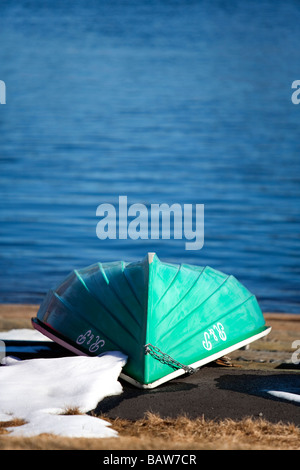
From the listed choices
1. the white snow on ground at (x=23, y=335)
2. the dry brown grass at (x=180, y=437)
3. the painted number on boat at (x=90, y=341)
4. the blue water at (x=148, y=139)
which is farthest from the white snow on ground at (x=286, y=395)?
the blue water at (x=148, y=139)

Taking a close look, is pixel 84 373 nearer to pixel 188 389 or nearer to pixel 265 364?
pixel 188 389

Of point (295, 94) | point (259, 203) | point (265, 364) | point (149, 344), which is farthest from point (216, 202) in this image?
point (295, 94)

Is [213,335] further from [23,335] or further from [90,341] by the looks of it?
[23,335]

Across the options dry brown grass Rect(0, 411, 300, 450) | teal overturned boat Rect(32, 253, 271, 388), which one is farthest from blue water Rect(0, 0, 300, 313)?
dry brown grass Rect(0, 411, 300, 450)

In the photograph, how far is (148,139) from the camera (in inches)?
1356

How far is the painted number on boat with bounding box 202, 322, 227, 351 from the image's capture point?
390 inches

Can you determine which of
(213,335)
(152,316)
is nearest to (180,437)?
(152,316)

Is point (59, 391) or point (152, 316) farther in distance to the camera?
point (152, 316)

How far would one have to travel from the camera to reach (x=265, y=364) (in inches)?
431

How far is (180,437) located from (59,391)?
1.73m

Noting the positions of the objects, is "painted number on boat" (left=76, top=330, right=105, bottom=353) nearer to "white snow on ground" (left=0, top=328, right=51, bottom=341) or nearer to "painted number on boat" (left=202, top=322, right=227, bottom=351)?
"painted number on boat" (left=202, top=322, right=227, bottom=351)

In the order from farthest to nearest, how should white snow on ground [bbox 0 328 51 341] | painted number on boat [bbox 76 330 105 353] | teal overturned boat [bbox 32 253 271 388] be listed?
white snow on ground [bbox 0 328 51 341] → painted number on boat [bbox 76 330 105 353] → teal overturned boat [bbox 32 253 271 388]

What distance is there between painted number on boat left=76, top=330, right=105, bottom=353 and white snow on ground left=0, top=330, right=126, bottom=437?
9.9 inches
